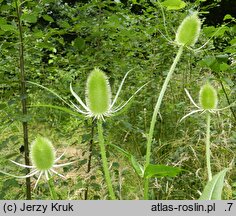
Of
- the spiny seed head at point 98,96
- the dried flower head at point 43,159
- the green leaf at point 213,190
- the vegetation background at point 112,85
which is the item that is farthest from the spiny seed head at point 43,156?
the vegetation background at point 112,85

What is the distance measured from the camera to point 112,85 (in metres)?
2.37

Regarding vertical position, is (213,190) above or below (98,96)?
below

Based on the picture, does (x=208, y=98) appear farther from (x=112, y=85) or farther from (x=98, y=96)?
(x=112, y=85)

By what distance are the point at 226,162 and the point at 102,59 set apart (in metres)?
0.76

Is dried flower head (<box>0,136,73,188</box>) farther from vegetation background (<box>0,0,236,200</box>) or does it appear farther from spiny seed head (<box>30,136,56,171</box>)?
vegetation background (<box>0,0,236,200</box>)

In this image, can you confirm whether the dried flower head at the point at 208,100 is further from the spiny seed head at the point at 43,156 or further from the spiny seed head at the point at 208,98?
the spiny seed head at the point at 43,156

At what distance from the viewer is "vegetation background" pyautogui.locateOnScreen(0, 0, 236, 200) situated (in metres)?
1.80

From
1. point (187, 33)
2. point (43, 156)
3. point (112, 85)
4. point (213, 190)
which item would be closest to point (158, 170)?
point (213, 190)
